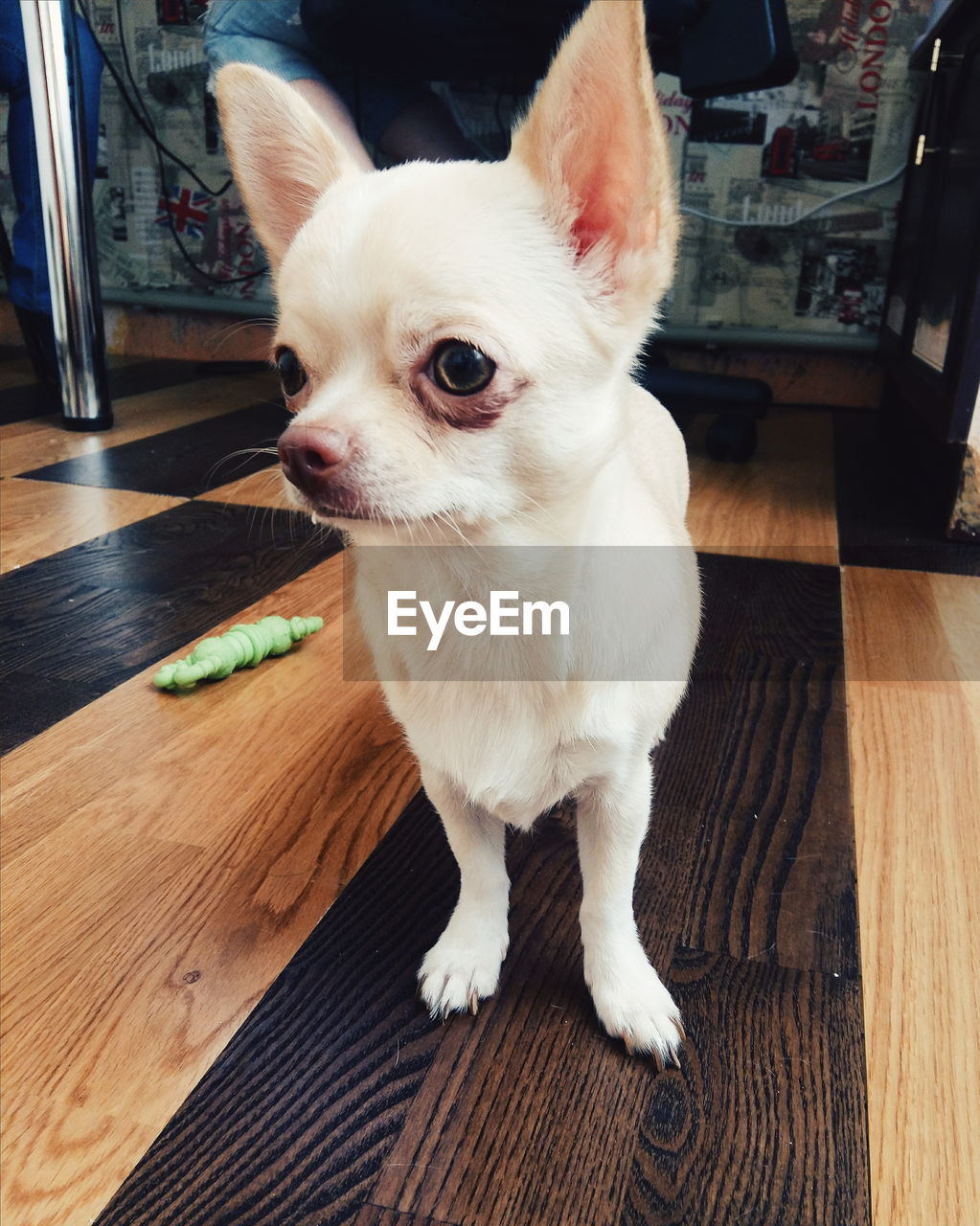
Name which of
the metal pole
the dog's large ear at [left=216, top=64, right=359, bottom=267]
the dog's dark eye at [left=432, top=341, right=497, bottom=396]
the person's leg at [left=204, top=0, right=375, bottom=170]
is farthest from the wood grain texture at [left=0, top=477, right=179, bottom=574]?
the dog's dark eye at [left=432, top=341, right=497, bottom=396]

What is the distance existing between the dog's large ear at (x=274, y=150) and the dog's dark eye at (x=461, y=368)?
25cm

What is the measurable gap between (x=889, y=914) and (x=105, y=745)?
2.90 feet

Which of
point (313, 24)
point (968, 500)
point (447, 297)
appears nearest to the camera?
point (447, 297)

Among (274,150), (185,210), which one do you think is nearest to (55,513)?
(274,150)

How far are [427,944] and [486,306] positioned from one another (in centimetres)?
56

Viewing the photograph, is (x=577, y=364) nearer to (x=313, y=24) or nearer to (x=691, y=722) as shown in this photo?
(x=691, y=722)

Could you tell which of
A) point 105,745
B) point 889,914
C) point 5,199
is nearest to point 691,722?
point 889,914

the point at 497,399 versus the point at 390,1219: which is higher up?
the point at 497,399

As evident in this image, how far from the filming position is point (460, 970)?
0.80m

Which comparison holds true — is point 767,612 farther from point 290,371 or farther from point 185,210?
point 185,210

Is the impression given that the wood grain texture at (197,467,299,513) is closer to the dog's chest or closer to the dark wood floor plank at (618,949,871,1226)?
the dog's chest

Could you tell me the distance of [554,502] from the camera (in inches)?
27.2

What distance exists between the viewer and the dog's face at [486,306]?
596mm

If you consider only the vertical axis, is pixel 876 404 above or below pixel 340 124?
below
